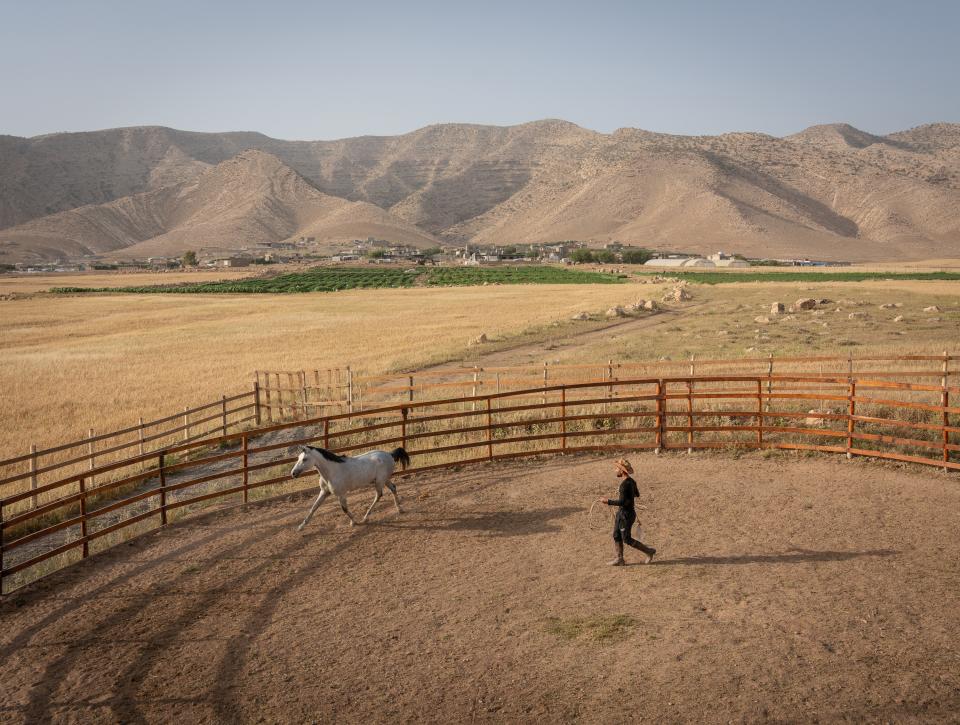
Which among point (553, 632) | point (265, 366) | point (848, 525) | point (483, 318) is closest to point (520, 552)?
point (553, 632)

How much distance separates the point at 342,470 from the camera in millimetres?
11945

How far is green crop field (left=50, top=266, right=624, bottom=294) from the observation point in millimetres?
107000

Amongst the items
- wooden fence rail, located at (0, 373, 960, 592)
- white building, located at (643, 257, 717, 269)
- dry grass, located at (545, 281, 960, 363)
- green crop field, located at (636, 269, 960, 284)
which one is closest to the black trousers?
wooden fence rail, located at (0, 373, 960, 592)

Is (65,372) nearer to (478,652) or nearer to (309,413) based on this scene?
(309,413)

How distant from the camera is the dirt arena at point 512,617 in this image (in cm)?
716

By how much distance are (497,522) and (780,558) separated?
4.40 meters

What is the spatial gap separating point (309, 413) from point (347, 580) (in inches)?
587

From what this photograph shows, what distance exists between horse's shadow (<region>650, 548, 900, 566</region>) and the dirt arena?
4 centimetres

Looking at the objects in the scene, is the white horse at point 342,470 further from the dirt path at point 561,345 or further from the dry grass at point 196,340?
the dirt path at point 561,345

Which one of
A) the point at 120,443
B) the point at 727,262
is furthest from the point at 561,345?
the point at 727,262

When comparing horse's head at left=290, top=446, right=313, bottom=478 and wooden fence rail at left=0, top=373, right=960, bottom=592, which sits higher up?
horse's head at left=290, top=446, right=313, bottom=478

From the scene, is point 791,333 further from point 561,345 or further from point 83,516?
point 83,516

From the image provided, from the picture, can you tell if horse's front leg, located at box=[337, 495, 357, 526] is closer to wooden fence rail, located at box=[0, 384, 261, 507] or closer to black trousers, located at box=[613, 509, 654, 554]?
black trousers, located at box=[613, 509, 654, 554]

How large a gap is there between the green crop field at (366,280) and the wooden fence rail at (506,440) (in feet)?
288
